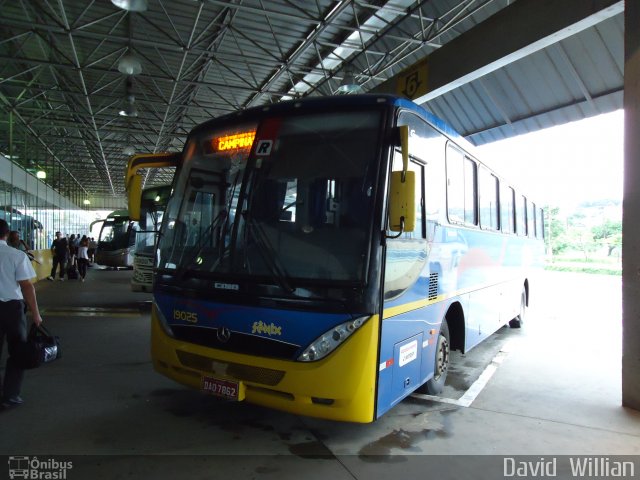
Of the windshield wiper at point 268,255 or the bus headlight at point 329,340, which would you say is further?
the windshield wiper at point 268,255

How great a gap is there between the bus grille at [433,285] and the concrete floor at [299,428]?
4.02ft

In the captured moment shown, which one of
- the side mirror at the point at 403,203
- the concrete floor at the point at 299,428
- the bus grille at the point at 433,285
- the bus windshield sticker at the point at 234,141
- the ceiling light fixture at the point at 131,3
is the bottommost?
the concrete floor at the point at 299,428

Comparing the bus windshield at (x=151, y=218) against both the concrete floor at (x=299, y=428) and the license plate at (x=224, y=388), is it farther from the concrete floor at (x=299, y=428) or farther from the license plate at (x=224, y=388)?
the license plate at (x=224, y=388)

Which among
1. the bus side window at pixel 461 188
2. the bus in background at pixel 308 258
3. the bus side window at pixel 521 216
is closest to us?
the bus in background at pixel 308 258

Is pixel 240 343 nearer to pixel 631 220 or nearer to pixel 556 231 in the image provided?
pixel 631 220

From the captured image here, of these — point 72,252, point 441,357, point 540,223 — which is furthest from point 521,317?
point 72,252

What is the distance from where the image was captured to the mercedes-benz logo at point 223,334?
394 cm

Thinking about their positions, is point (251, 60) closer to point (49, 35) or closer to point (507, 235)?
point (49, 35)

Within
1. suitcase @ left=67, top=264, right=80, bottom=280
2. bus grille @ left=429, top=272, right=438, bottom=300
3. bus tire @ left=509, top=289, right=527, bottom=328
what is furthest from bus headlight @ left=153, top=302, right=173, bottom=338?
suitcase @ left=67, top=264, right=80, bottom=280

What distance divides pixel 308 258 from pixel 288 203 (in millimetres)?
524

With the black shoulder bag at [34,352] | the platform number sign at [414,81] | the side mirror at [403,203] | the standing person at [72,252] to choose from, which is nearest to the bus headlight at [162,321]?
the black shoulder bag at [34,352]

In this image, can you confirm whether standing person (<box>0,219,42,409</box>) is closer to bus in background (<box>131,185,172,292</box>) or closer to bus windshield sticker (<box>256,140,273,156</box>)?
bus windshield sticker (<box>256,140,273,156</box>)

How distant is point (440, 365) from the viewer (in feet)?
17.3

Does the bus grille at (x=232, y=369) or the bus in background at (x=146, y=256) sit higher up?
the bus in background at (x=146, y=256)
